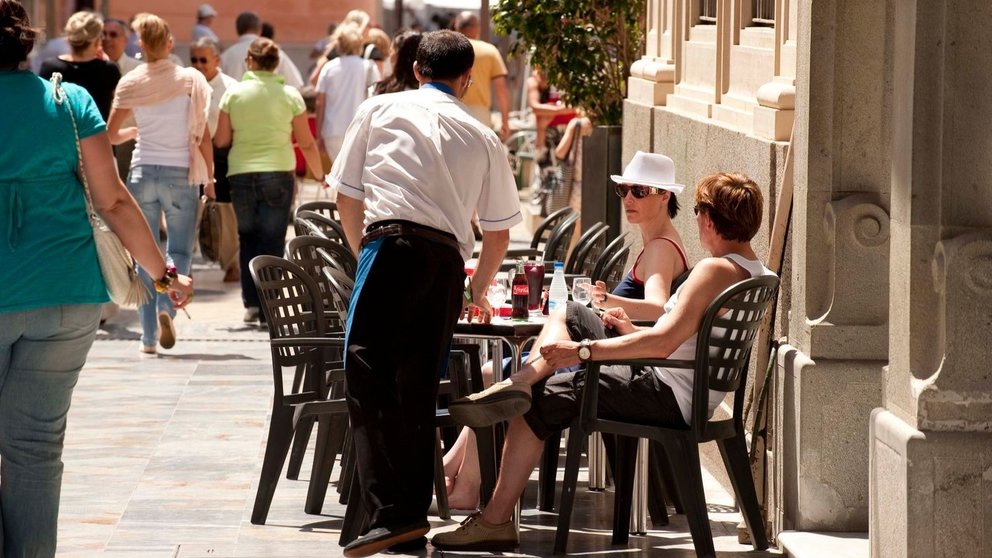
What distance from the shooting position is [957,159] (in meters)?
4.71

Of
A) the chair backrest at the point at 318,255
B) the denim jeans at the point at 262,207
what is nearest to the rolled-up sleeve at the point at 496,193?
the chair backrest at the point at 318,255

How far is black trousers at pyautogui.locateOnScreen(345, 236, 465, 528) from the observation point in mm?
5648

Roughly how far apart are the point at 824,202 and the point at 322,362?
2.03 meters

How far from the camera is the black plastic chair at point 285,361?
638cm

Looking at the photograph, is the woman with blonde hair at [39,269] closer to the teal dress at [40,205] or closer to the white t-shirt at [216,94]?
the teal dress at [40,205]

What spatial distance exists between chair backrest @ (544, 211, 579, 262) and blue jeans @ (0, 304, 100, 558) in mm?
3815

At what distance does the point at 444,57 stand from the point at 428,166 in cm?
44

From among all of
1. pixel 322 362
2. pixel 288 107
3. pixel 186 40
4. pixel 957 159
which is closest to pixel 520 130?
pixel 288 107

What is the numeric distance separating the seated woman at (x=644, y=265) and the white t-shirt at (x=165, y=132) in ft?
14.7

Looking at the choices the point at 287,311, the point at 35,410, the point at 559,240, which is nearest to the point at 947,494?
the point at 35,410

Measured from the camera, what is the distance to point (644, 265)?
6.55 meters

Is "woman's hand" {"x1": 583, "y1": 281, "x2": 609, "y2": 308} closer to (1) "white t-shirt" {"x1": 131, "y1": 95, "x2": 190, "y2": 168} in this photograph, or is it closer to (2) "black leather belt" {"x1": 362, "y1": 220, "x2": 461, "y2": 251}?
(2) "black leather belt" {"x1": 362, "y1": 220, "x2": 461, "y2": 251}

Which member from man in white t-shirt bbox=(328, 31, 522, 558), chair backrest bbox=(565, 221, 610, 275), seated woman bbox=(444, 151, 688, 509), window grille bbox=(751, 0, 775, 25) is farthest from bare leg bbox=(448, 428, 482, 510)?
window grille bbox=(751, 0, 775, 25)

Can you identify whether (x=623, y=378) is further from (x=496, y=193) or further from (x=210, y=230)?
(x=210, y=230)
